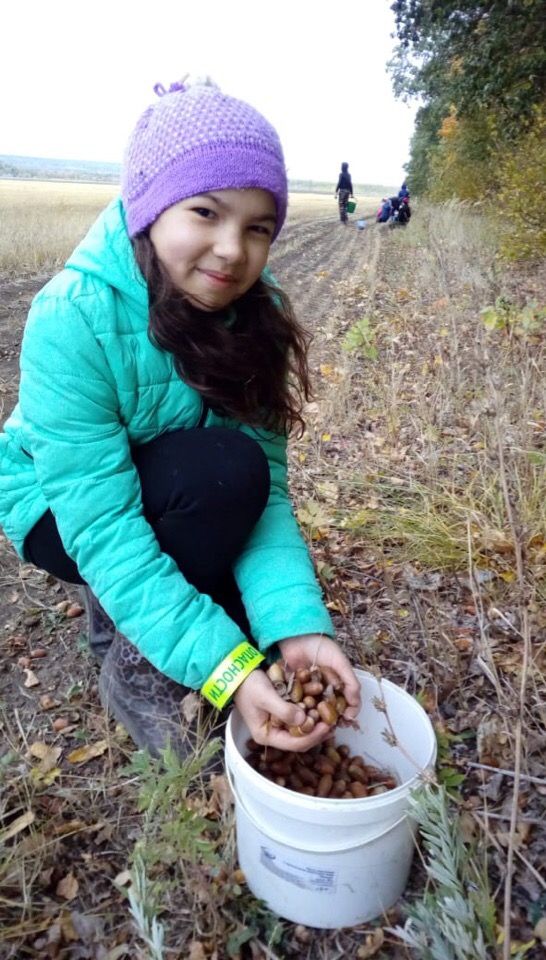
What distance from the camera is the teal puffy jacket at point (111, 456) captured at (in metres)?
1.42

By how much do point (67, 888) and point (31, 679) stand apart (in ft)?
2.28

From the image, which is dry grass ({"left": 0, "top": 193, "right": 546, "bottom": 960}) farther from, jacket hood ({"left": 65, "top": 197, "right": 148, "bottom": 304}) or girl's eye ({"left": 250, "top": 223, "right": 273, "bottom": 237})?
jacket hood ({"left": 65, "top": 197, "right": 148, "bottom": 304})

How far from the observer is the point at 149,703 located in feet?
5.35

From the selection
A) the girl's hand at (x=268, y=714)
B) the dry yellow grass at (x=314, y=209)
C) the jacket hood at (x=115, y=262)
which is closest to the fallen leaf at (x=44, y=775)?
the girl's hand at (x=268, y=714)

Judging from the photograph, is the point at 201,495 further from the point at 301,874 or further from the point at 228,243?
the point at 301,874

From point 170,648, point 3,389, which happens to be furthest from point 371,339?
point 170,648

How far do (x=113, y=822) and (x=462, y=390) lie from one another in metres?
2.58

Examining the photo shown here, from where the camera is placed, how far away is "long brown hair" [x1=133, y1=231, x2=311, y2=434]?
4.78 ft

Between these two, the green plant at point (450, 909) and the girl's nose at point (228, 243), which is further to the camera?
the girl's nose at point (228, 243)

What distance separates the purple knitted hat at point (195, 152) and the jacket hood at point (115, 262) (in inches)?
2.2

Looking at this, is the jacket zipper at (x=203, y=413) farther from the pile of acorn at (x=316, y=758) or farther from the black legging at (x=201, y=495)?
the pile of acorn at (x=316, y=758)

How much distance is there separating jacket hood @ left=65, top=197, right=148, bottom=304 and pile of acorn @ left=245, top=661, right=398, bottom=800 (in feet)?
2.66

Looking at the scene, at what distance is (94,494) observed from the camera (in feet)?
4.80

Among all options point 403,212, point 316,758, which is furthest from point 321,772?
point 403,212
